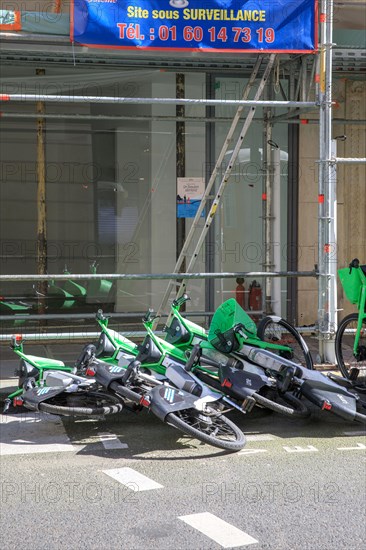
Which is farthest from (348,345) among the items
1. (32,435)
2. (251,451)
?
(32,435)

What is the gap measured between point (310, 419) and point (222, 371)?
1.02m

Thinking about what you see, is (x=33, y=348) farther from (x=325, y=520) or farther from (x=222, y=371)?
(x=325, y=520)

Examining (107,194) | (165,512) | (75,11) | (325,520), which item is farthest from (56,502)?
(107,194)

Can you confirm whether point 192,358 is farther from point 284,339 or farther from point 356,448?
point 284,339

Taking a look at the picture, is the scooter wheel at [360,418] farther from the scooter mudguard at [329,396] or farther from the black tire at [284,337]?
the black tire at [284,337]

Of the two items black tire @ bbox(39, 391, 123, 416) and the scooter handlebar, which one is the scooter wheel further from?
black tire @ bbox(39, 391, 123, 416)

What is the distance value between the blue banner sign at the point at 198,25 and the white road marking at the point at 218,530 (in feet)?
16.1

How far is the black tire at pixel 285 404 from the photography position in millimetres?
6457

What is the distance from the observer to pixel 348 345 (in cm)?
865

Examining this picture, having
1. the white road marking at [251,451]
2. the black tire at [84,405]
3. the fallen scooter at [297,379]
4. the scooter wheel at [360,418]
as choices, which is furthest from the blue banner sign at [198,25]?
the white road marking at [251,451]

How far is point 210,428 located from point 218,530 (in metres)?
1.62

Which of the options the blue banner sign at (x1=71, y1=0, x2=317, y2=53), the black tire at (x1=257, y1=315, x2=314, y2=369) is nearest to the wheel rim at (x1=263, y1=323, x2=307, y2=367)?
the black tire at (x1=257, y1=315, x2=314, y2=369)

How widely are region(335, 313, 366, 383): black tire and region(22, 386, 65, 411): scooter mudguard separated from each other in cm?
329

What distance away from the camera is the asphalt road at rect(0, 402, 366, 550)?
4.31 m
